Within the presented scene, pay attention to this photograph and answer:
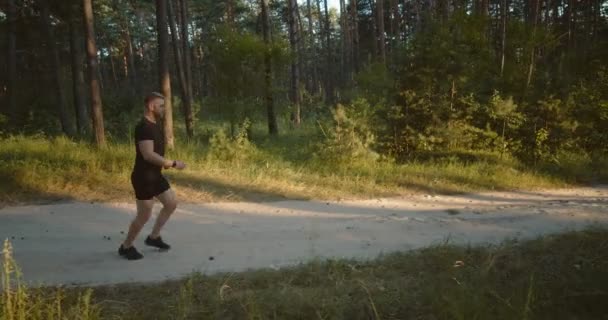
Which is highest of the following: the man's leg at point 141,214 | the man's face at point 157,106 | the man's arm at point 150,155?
the man's face at point 157,106

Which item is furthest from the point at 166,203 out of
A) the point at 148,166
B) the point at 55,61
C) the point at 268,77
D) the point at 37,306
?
the point at 55,61

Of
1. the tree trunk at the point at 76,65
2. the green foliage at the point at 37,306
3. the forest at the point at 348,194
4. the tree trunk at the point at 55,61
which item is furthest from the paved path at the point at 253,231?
the tree trunk at the point at 55,61

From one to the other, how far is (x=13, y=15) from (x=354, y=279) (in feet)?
67.9

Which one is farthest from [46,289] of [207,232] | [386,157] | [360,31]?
[360,31]

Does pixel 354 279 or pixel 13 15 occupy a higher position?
pixel 13 15

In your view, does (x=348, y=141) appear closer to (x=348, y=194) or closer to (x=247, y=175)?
(x=348, y=194)

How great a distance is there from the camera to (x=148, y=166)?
5.37m

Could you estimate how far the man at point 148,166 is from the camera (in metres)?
5.25

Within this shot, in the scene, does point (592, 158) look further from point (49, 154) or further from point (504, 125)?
point (49, 154)

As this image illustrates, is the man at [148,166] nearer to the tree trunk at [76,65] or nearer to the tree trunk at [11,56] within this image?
the tree trunk at [76,65]

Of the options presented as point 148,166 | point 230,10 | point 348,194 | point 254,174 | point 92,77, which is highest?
point 230,10

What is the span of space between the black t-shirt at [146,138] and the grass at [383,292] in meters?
1.44

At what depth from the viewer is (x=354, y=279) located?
4492mm

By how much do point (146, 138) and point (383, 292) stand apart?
316 cm
